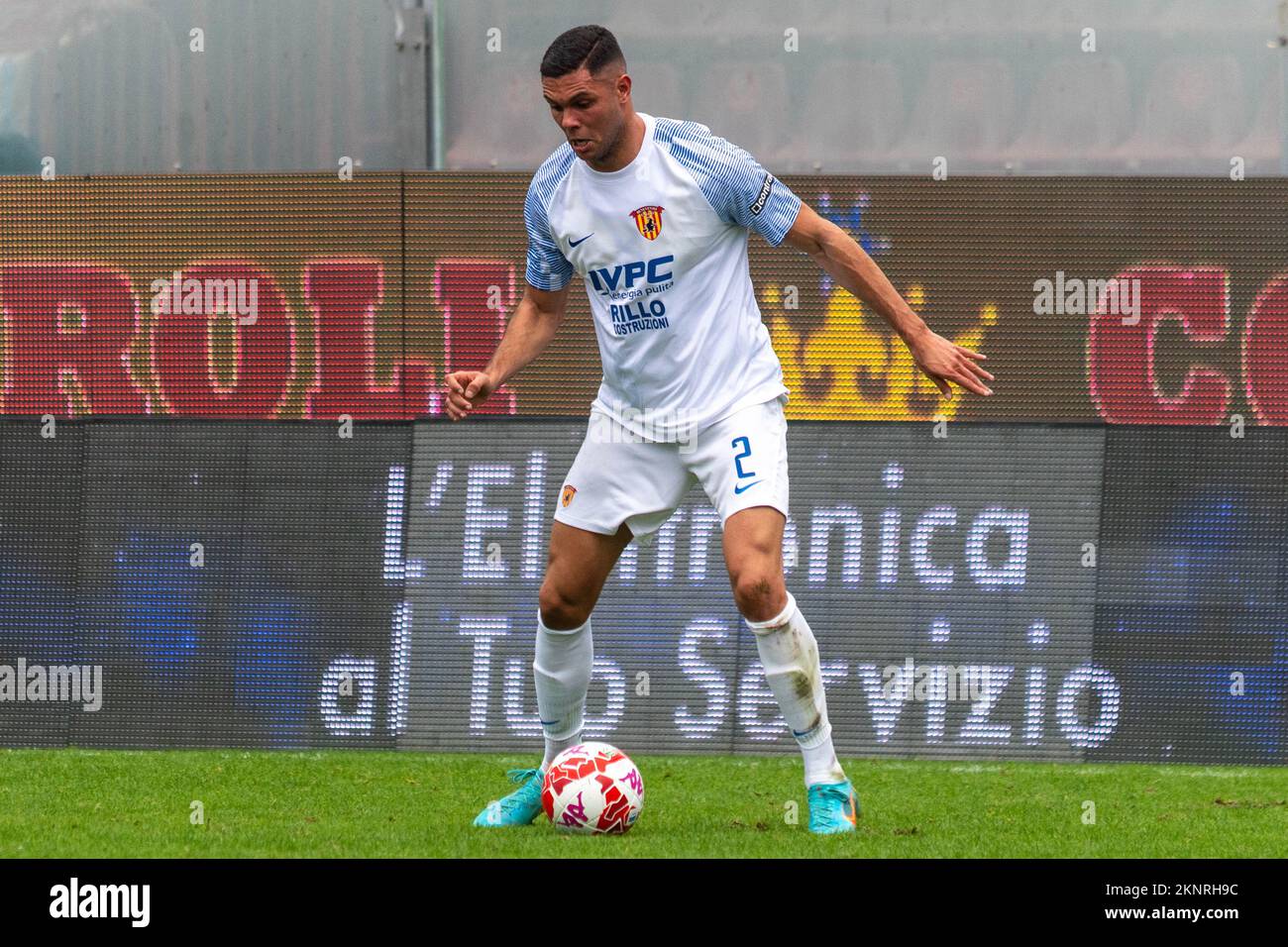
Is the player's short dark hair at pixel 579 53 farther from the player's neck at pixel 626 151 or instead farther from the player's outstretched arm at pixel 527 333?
the player's outstretched arm at pixel 527 333

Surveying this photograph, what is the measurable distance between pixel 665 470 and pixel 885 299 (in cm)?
87

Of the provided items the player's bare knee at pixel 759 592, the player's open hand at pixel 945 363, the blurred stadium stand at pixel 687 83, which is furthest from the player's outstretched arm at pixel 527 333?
the blurred stadium stand at pixel 687 83

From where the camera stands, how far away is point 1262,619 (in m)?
8.65

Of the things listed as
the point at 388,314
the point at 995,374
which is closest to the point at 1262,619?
the point at 995,374

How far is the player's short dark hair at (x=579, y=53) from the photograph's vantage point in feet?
18.9

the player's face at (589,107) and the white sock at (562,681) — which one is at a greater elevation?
the player's face at (589,107)

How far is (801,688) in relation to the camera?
592cm

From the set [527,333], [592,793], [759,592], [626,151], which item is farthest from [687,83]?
[592,793]

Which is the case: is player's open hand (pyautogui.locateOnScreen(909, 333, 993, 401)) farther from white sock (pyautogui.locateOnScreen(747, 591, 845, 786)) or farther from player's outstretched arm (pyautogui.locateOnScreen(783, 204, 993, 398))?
white sock (pyautogui.locateOnScreen(747, 591, 845, 786))

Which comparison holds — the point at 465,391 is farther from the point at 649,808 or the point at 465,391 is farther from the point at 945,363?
the point at 649,808

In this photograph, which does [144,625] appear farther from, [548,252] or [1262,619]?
[1262,619]

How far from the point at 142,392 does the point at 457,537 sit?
1713 millimetres

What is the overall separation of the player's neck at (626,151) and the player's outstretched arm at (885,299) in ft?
1.76

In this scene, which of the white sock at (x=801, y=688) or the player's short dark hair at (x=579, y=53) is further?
the white sock at (x=801, y=688)
